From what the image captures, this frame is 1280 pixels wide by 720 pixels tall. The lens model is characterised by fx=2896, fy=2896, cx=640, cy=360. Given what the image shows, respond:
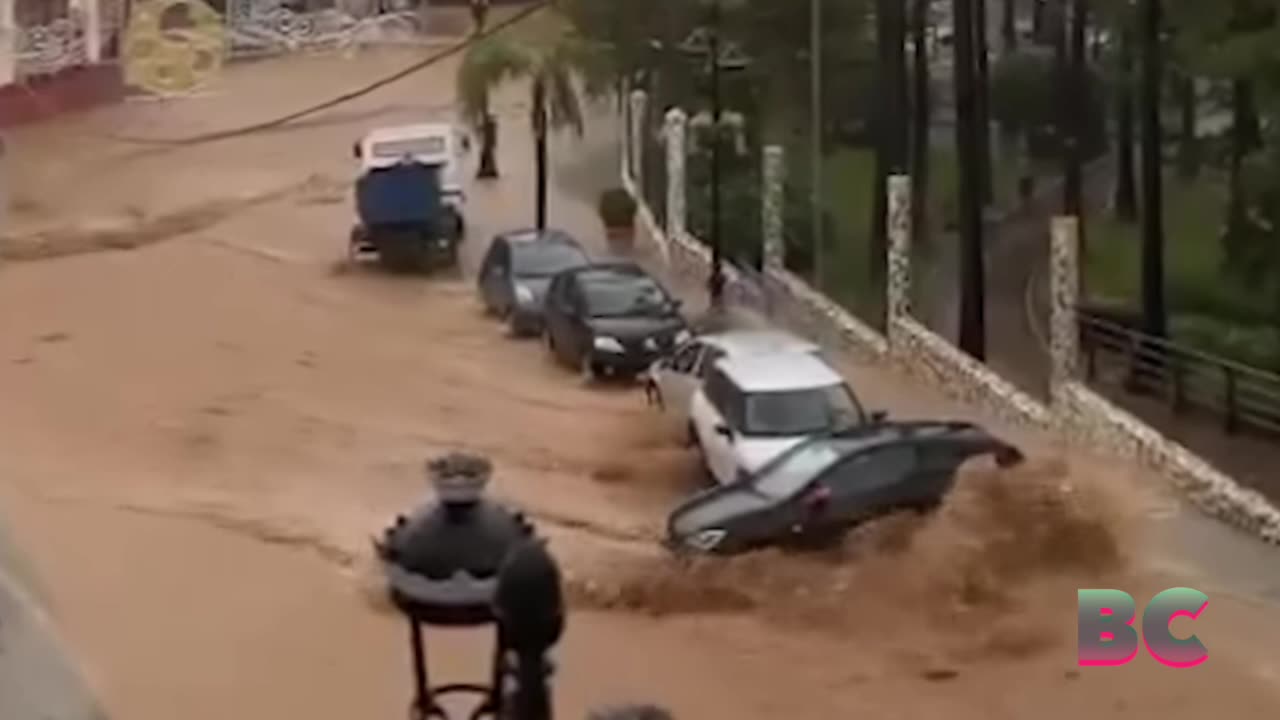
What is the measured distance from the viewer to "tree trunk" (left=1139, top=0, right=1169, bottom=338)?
30438 millimetres

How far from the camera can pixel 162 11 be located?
6512 cm

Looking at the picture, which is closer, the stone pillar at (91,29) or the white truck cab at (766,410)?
the white truck cab at (766,410)

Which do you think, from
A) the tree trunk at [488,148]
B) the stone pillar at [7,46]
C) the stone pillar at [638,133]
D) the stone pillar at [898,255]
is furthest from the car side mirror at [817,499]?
the stone pillar at [7,46]

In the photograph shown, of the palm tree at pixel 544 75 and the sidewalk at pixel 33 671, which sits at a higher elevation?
the sidewalk at pixel 33 671

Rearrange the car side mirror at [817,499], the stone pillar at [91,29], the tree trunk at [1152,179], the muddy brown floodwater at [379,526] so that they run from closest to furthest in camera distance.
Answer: the muddy brown floodwater at [379,526]
the car side mirror at [817,499]
the tree trunk at [1152,179]
the stone pillar at [91,29]

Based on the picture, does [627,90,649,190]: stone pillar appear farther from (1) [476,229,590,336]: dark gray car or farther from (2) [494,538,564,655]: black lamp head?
(2) [494,538,564,655]: black lamp head

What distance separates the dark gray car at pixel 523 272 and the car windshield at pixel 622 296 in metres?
Result: 1.80

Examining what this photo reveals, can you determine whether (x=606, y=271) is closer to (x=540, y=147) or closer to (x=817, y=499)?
(x=540, y=147)

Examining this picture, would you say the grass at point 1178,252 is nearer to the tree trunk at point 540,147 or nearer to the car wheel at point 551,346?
the car wheel at point 551,346

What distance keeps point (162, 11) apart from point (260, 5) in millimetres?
8282

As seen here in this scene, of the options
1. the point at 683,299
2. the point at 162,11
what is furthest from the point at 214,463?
the point at 162,11

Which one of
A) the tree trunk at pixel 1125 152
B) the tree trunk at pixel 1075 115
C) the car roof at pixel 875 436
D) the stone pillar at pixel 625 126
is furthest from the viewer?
the stone pillar at pixel 625 126

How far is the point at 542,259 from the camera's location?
119ft

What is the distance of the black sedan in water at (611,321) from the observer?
3130 cm
